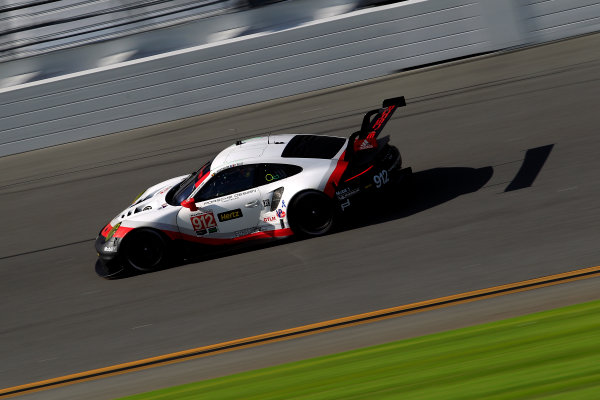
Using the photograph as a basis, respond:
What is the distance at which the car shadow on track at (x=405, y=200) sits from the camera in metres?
9.79

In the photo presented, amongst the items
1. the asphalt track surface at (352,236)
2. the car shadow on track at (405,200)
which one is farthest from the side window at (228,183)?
the asphalt track surface at (352,236)

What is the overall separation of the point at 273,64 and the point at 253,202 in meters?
7.79

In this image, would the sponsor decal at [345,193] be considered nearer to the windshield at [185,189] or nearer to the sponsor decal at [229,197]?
the sponsor decal at [229,197]

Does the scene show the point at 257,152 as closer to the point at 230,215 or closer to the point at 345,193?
the point at 230,215

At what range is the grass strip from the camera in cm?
543

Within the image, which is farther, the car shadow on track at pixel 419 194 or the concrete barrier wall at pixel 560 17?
the concrete barrier wall at pixel 560 17

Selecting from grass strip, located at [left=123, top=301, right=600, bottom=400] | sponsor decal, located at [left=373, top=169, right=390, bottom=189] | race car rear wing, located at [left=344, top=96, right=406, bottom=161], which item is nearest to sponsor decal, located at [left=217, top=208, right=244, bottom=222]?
race car rear wing, located at [left=344, top=96, right=406, bottom=161]

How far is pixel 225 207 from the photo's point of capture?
376 inches

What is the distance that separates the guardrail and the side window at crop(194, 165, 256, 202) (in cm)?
742

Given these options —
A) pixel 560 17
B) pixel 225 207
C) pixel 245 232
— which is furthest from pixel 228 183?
pixel 560 17

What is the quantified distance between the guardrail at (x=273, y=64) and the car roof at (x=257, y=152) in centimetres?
681

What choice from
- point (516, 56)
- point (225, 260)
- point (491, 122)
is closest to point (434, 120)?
point (491, 122)

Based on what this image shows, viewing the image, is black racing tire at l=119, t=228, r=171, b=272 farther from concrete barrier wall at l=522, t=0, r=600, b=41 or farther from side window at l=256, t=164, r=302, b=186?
concrete barrier wall at l=522, t=0, r=600, b=41

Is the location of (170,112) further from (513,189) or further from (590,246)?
(590,246)
